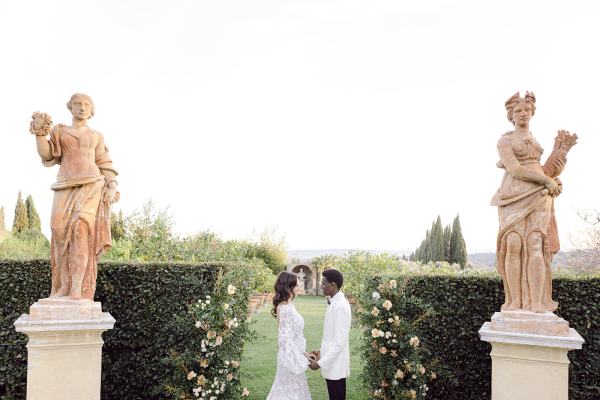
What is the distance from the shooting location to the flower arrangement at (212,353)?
17.7 ft

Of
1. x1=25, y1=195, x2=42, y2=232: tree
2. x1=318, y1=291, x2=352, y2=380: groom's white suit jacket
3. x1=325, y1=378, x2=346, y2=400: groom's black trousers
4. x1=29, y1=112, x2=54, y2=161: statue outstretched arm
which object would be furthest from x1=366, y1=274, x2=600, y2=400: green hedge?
x1=25, y1=195, x2=42, y2=232: tree

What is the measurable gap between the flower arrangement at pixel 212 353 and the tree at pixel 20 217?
3309 cm

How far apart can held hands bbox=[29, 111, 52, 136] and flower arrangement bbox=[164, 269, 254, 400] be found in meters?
2.49

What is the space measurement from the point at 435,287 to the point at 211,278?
9.67 feet

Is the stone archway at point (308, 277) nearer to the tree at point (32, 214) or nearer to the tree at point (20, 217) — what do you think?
the tree at point (20, 217)

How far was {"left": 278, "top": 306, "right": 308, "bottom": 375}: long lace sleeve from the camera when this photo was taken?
4.18m

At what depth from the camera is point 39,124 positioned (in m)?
4.79

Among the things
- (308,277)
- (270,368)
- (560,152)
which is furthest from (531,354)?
(308,277)

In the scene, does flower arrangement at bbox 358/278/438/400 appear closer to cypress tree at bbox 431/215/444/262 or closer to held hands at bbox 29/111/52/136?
held hands at bbox 29/111/52/136

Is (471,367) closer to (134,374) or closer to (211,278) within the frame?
(211,278)

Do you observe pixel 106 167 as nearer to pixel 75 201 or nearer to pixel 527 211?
pixel 75 201

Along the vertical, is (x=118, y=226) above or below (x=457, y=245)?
above

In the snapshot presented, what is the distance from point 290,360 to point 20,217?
117ft

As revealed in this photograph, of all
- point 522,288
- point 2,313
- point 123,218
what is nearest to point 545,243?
point 522,288
